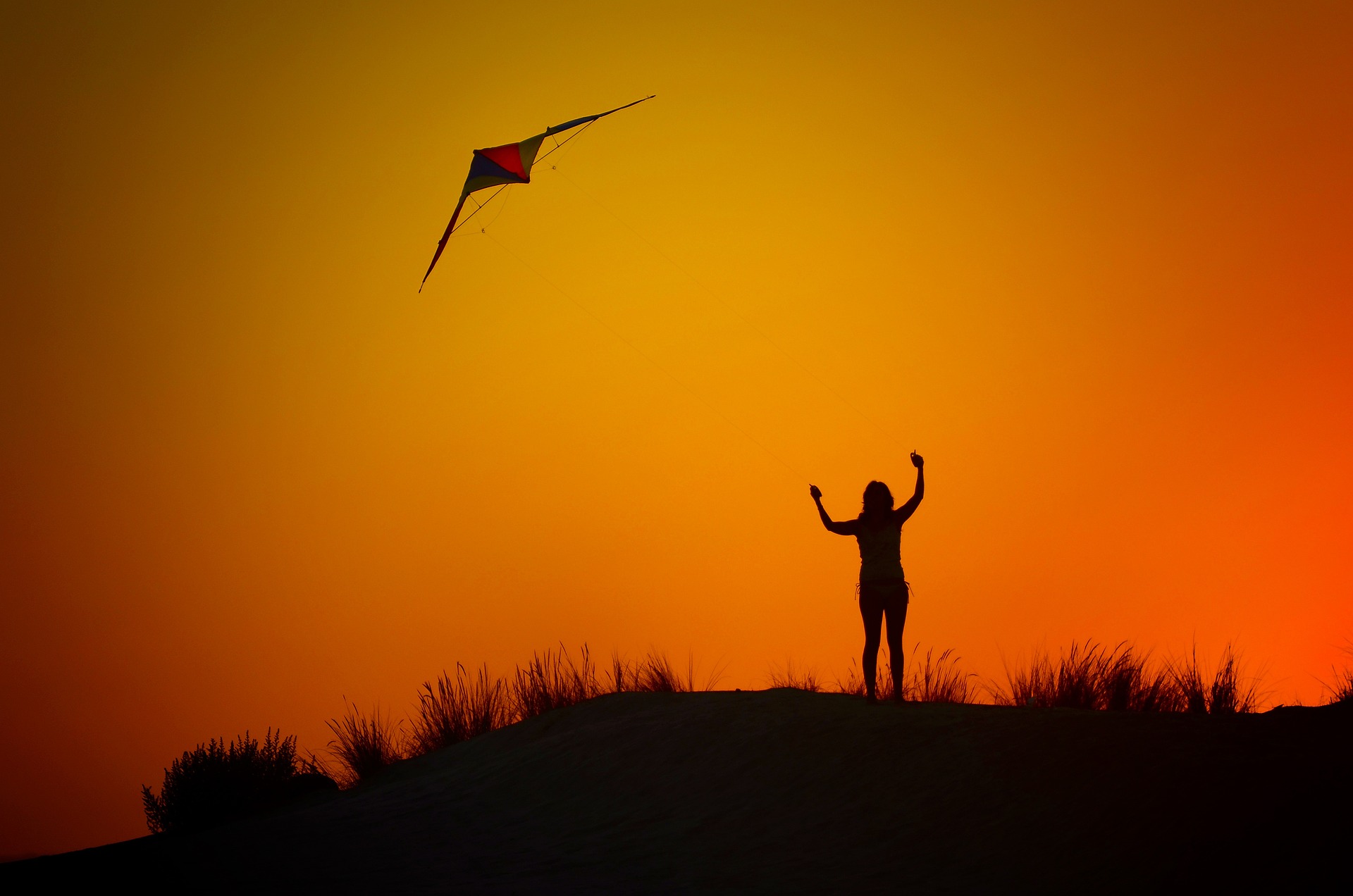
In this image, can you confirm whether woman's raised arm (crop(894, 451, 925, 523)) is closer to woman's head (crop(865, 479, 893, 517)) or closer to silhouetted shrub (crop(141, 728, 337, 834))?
woman's head (crop(865, 479, 893, 517))

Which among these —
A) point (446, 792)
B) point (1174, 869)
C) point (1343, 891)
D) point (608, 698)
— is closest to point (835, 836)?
point (1174, 869)

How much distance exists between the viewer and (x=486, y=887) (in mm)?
6641

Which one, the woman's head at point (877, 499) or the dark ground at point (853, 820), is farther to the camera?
the woman's head at point (877, 499)

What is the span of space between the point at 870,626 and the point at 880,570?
1.62ft

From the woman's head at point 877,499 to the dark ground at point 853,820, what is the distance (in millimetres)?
1653

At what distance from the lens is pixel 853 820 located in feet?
24.0

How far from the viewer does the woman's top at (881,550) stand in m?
9.38

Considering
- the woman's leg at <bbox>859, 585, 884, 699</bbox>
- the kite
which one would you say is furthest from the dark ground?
the kite

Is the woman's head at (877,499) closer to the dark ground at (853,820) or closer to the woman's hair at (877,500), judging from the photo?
the woman's hair at (877,500)

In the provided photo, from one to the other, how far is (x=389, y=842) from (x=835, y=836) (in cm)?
310

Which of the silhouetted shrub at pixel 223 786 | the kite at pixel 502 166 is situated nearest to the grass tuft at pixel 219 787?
the silhouetted shrub at pixel 223 786

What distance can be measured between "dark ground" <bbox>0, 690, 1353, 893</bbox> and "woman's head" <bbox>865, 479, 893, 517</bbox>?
65.1 inches

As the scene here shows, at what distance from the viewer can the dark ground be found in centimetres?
601

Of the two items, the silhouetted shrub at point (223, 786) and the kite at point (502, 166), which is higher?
the kite at point (502, 166)
